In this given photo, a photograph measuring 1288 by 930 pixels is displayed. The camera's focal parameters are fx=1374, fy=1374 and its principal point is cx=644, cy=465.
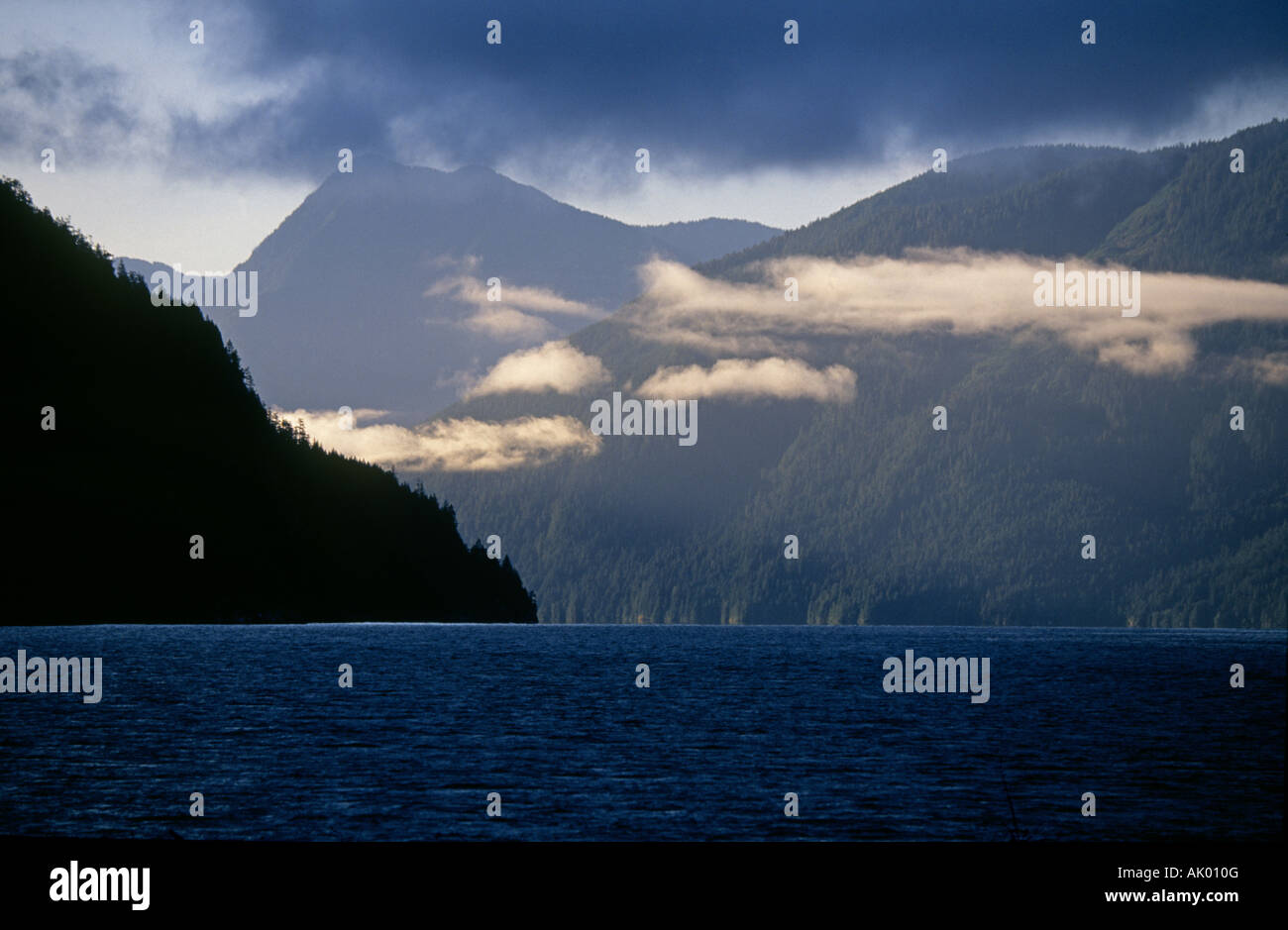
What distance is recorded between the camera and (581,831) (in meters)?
57.3
